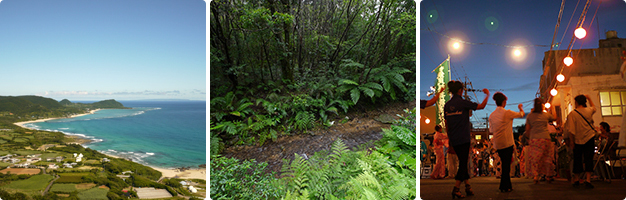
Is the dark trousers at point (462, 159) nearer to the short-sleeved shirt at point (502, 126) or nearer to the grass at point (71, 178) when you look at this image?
the short-sleeved shirt at point (502, 126)

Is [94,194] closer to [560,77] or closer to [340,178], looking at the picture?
[340,178]

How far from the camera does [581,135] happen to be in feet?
4.50

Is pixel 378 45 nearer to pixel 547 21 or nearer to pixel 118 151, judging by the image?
pixel 547 21

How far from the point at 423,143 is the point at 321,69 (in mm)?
1616

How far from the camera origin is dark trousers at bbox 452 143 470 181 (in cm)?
128

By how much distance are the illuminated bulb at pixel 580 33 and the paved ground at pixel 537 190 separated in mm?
742

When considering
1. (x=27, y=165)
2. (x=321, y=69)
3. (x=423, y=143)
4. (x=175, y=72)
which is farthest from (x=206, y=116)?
(x=423, y=143)

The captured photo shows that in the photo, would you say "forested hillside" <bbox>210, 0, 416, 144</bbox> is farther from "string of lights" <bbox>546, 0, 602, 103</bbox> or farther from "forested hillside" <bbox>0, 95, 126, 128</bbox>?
"string of lights" <bbox>546, 0, 602, 103</bbox>

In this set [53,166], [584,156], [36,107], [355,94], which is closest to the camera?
[584,156]

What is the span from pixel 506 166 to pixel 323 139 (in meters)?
1.62

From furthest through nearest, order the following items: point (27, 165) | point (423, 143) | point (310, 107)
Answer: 1. point (310, 107)
2. point (27, 165)
3. point (423, 143)

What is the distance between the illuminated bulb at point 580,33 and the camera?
1.23 m

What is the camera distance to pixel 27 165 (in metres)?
2.20

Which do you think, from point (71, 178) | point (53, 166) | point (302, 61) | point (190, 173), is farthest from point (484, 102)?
point (53, 166)
